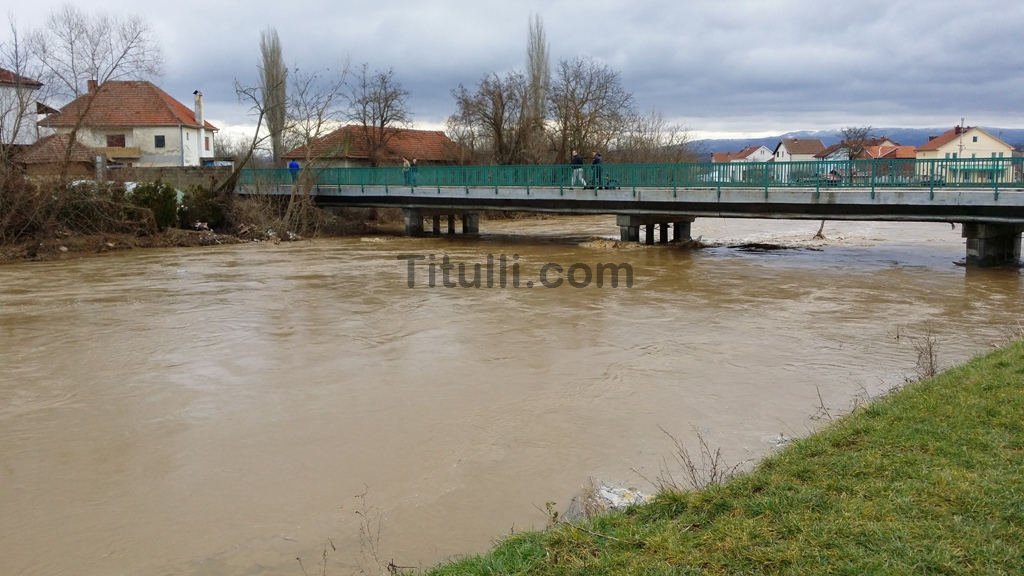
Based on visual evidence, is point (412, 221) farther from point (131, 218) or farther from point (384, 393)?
point (384, 393)

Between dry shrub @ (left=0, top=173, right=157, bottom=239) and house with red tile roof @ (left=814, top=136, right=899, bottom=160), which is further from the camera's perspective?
house with red tile roof @ (left=814, top=136, right=899, bottom=160)

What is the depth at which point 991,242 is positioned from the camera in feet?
78.1

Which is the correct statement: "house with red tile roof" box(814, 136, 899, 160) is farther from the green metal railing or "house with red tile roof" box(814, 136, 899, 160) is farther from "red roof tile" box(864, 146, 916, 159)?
the green metal railing

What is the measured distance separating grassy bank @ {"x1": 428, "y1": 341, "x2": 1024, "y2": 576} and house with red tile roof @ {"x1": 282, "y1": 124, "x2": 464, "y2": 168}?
4644cm

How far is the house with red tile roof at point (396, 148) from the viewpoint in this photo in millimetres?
55000

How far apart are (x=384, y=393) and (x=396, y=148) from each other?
5185 cm

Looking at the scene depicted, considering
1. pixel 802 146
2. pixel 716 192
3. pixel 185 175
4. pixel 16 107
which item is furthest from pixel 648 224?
pixel 802 146

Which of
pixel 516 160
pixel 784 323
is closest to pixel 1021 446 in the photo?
pixel 784 323

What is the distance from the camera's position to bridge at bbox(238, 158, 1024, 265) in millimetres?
22422

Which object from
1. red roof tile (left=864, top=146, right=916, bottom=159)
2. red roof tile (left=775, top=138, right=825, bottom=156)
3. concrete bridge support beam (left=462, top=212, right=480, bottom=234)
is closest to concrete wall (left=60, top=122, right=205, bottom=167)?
concrete bridge support beam (left=462, top=212, right=480, bottom=234)

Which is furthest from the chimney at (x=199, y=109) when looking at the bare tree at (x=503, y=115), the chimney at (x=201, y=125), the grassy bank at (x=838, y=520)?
the grassy bank at (x=838, y=520)

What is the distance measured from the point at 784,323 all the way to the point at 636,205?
49.1 feet

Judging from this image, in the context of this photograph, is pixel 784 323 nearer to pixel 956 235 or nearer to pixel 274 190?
pixel 956 235

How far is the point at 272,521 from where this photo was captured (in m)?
6.73
